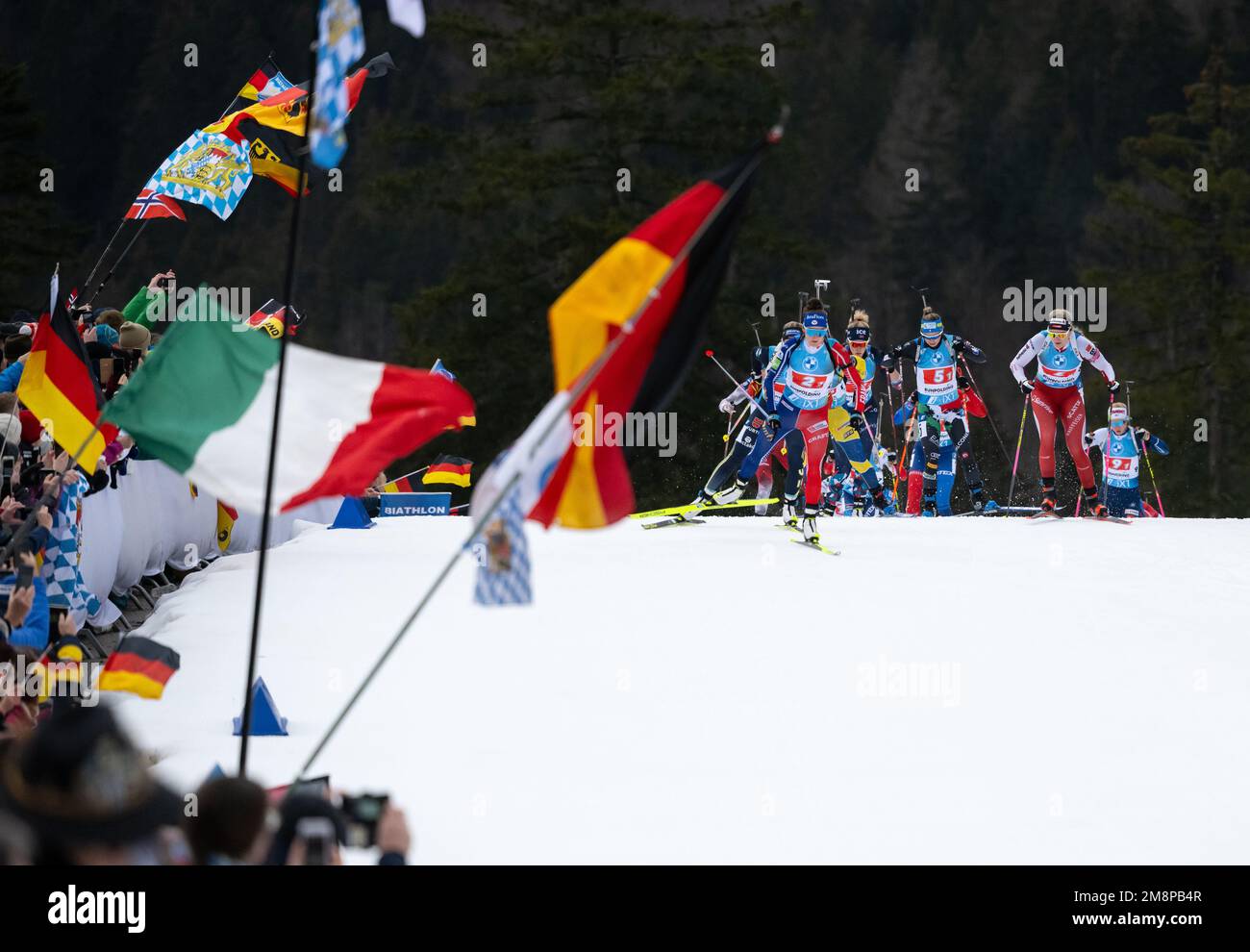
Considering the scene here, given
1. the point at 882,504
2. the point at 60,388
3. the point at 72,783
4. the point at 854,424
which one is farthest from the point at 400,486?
the point at 72,783

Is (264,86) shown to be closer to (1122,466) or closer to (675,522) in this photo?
(675,522)

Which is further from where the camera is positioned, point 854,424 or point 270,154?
point 854,424

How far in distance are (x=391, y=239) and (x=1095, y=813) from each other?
182 ft

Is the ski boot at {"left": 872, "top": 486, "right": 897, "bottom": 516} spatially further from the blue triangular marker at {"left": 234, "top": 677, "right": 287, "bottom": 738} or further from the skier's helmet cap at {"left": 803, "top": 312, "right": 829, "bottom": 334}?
the blue triangular marker at {"left": 234, "top": 677, "right": 287, "bottom": 738}

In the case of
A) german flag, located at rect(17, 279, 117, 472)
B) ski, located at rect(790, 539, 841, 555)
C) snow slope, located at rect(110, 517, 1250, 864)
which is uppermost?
german flag, located at rect(17, 279, 117, 472)

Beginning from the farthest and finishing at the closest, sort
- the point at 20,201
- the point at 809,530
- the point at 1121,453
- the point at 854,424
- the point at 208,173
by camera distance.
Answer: the point at 20,201
the point at 1121,453
the point at 854,424
the point at 208,173
the point at 809,530

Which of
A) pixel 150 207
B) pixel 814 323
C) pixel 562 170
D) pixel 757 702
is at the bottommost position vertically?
pixel 757 702

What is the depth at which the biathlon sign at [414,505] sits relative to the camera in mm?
19016

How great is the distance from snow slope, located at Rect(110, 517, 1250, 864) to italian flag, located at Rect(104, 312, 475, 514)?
59.0 inches

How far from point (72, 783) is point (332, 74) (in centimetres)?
313

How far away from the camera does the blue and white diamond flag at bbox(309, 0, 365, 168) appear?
556 centimetres

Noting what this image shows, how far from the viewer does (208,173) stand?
14484 mm

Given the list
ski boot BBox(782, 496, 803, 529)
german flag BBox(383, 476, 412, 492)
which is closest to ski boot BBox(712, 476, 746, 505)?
ski boot BBox(782, 496, 803, 529)

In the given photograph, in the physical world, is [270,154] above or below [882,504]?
above
